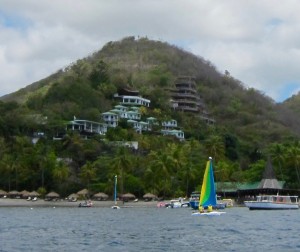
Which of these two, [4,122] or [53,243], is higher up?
[4,122]

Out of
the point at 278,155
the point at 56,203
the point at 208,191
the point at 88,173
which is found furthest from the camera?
the point at 278,155

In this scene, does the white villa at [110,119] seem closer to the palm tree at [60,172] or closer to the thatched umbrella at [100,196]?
the palm tree at [60,172]

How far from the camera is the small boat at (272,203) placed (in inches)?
4040

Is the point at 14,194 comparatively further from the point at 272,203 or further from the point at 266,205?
the point at 272,203

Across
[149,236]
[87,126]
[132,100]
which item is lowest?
[149,236]

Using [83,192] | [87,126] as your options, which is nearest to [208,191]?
[83,192]

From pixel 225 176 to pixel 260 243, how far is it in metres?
81.9

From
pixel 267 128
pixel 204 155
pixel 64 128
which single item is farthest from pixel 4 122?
pixel 267 128

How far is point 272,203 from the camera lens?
4099 inches

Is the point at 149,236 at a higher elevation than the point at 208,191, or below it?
below

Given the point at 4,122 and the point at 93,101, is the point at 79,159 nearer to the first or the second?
the point at 4,122

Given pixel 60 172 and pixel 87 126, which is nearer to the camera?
pixel 60 172

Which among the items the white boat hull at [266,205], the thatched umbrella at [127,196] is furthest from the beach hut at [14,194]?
the white boat hull at [266,205]

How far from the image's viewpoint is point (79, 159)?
5458 inches
